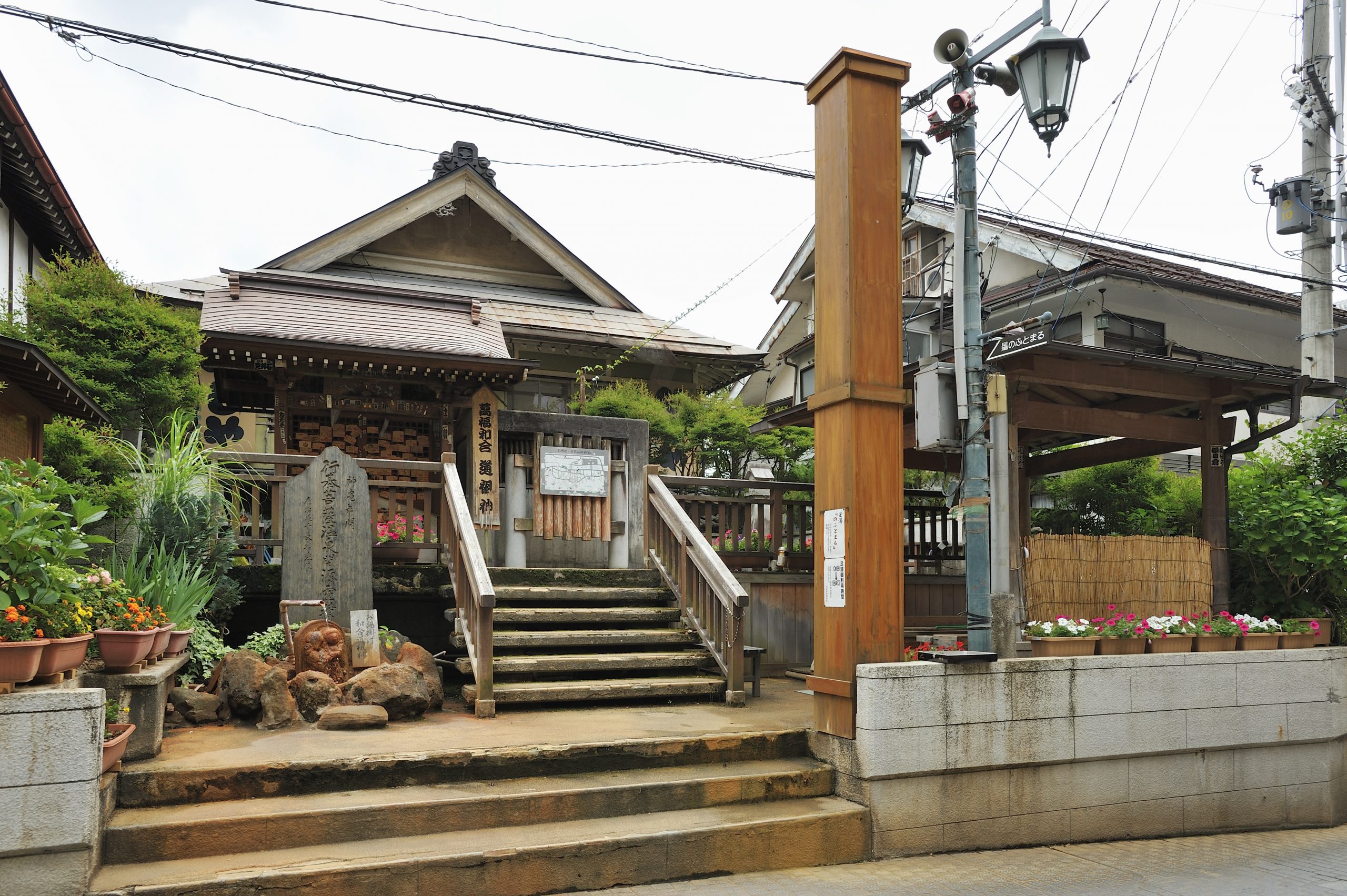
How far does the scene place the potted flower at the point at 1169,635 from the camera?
7.54 m

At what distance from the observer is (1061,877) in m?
5.93

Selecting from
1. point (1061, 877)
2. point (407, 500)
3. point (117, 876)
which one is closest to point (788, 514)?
point (407, 500)

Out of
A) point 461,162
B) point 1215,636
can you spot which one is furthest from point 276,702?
point 461,162

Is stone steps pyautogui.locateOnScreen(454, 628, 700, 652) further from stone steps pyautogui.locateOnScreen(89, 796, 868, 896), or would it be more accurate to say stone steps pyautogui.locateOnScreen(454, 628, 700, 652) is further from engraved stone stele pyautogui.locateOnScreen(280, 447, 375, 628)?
stone steps pyautogui.locateOnScreen(89, 796, 868, 896)

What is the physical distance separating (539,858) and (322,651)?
3.39 meters

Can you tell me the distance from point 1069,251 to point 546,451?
10.2 m

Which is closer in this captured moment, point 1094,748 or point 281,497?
point 1094,748

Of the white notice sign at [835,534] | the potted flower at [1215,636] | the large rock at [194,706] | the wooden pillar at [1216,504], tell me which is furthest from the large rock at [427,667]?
the wooden pillar at [1216,504]

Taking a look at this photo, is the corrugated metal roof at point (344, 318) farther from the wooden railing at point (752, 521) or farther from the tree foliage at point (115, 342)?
the wooden railing at point (752, 521)

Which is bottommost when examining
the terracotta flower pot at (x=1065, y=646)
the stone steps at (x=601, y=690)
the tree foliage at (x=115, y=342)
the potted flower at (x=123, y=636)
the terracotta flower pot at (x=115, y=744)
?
the stone steps at (x=601, y=690)

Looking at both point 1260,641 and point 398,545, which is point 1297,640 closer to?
point 1260,641

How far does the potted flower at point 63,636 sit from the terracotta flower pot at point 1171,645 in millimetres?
7394

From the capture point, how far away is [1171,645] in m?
7.61

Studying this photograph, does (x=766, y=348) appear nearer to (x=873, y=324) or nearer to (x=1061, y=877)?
(x=873, y=324)
